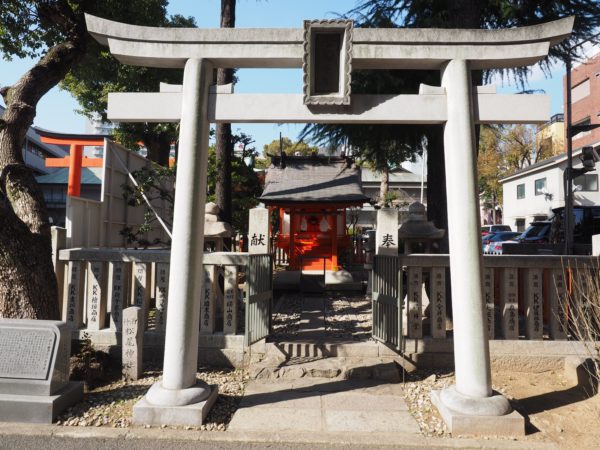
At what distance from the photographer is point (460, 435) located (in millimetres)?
4090

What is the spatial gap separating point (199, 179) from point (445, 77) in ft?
9.76

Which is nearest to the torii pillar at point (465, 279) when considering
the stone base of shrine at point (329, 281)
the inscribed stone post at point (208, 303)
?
the inscribed stone post at point (208, 303)

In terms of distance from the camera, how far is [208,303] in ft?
19.7

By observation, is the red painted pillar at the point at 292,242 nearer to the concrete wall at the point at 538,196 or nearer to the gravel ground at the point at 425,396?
the gravel ground at the point at 425,396

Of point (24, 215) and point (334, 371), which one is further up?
point (24, 215)

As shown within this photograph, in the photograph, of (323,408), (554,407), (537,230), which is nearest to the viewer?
(323,408)

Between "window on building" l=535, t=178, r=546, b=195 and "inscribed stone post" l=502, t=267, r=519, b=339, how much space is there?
26.2 meters

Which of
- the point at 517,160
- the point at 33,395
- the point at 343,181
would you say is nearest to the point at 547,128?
the point at 517,160

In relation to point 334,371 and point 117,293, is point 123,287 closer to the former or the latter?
point 117,293

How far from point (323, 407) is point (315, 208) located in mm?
7688

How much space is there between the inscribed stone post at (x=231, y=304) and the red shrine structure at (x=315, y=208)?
5.54m

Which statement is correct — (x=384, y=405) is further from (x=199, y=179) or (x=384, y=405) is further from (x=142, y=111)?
(x=142, y=111)

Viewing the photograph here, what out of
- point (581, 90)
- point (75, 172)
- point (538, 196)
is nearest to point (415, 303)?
point (75, 172)

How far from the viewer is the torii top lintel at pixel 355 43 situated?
14.9 feet
